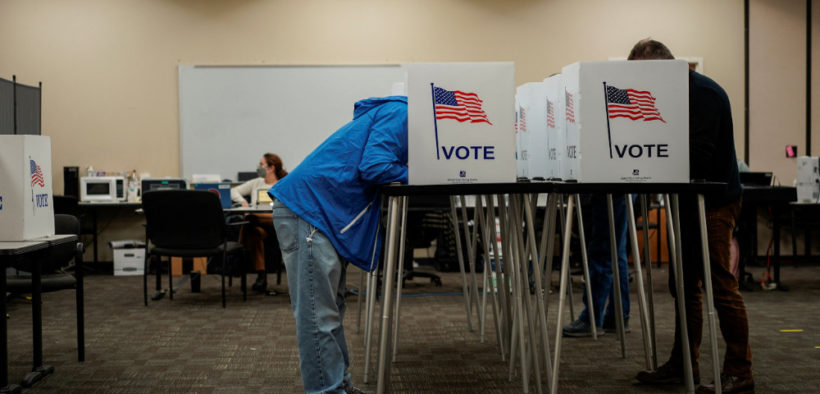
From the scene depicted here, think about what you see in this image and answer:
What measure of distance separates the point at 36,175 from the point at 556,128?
7.12ft

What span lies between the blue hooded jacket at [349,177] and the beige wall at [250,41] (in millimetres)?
5051

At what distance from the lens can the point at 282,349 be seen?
3391mm

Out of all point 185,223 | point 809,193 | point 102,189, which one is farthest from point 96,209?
point 809,193

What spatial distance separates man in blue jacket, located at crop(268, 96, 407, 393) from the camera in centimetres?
219

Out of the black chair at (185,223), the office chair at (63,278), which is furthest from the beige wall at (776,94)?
the office chair at (63,278)

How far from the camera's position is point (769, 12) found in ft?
24.3

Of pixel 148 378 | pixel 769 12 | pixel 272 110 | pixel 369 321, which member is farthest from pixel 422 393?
pixel 769 12

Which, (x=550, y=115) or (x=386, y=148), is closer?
(x=386, y=148)

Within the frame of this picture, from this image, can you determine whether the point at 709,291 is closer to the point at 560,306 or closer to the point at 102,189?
the point at 560,306

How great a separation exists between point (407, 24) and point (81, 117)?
3.61 m

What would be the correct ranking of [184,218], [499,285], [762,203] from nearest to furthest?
[499,285] < [184,218] < [762,203]

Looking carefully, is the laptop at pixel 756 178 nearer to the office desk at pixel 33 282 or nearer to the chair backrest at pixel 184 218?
the chair backrest at pixel 184 218

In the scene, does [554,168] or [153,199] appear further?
[153,199]

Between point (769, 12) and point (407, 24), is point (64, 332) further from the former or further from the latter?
point (769, 12)
